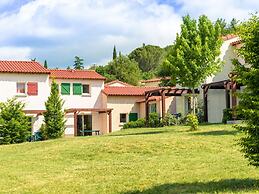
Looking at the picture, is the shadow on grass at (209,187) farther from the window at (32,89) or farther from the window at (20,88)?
the window at (20,88)

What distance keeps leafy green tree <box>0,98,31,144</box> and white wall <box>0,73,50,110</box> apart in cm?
491

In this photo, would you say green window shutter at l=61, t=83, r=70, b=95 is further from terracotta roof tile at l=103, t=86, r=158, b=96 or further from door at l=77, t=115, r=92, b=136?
terracotta roof tile at l=103, t=86, r=158, b=96

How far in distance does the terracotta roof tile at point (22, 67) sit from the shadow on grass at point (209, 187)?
28.9m

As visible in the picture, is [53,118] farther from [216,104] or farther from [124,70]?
[124,70]

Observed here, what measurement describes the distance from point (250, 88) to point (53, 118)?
26.6 m

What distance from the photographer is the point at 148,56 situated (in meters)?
95.1

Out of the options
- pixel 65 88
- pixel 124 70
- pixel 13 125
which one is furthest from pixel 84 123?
pixel 124 70

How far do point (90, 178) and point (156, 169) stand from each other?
2066 mm

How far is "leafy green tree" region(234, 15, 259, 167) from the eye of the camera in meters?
10.4

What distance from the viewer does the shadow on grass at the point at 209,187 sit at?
10.8 metres

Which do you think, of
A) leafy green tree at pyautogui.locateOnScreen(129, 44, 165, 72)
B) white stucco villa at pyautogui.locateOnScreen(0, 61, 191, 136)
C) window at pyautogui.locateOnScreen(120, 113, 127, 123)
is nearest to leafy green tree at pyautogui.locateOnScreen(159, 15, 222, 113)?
white stucco villa at pyautogui.locateOnScreen(0, 61, 191, 136)

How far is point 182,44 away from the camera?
2883 cm

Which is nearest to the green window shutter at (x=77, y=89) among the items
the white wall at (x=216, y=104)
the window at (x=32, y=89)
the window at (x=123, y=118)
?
the window at (x=32, y=89)

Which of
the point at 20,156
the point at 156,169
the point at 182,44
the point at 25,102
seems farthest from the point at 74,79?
the point at 156,169
